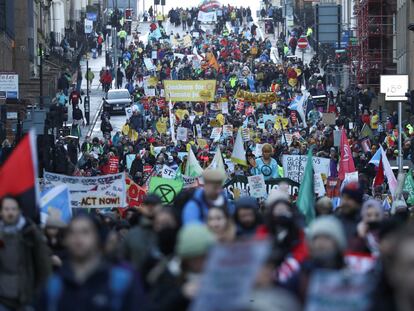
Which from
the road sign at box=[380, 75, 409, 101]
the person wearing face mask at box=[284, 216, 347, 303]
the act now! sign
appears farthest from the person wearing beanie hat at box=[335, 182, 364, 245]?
the act now! sign

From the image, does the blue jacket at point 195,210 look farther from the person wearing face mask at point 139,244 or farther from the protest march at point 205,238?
the person wearing face mask at point 139,244

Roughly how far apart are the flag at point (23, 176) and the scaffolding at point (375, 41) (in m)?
51.7

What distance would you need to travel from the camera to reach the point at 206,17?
351 feet

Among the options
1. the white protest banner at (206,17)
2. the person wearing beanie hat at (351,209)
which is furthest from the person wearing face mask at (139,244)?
the white protest banner at (206,17)

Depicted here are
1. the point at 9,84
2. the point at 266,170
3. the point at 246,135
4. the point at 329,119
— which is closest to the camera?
the point at 266,170

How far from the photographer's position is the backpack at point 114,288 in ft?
32.7

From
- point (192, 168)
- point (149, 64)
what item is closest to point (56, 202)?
point (192, 168)

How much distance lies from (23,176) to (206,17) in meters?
93.7

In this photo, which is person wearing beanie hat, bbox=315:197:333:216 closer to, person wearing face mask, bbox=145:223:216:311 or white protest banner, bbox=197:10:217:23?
person wearing face mask, bbox=145:223:216:311

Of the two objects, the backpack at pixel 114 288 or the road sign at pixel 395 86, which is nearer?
the backpack at pixel 114 288

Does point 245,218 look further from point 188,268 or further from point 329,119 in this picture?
point 329,119

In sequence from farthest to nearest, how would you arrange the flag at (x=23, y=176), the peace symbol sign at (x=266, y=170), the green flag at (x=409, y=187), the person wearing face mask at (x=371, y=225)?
the peace symbol sign at (x=266, y=170)
the green flag at (x=409, y=187)
the flag at (x=23, y=176)
the person wearing face mask at (x=371, y=225)

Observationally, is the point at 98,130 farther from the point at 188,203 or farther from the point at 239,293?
the point at 239,293

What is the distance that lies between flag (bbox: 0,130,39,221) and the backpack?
3348mm
